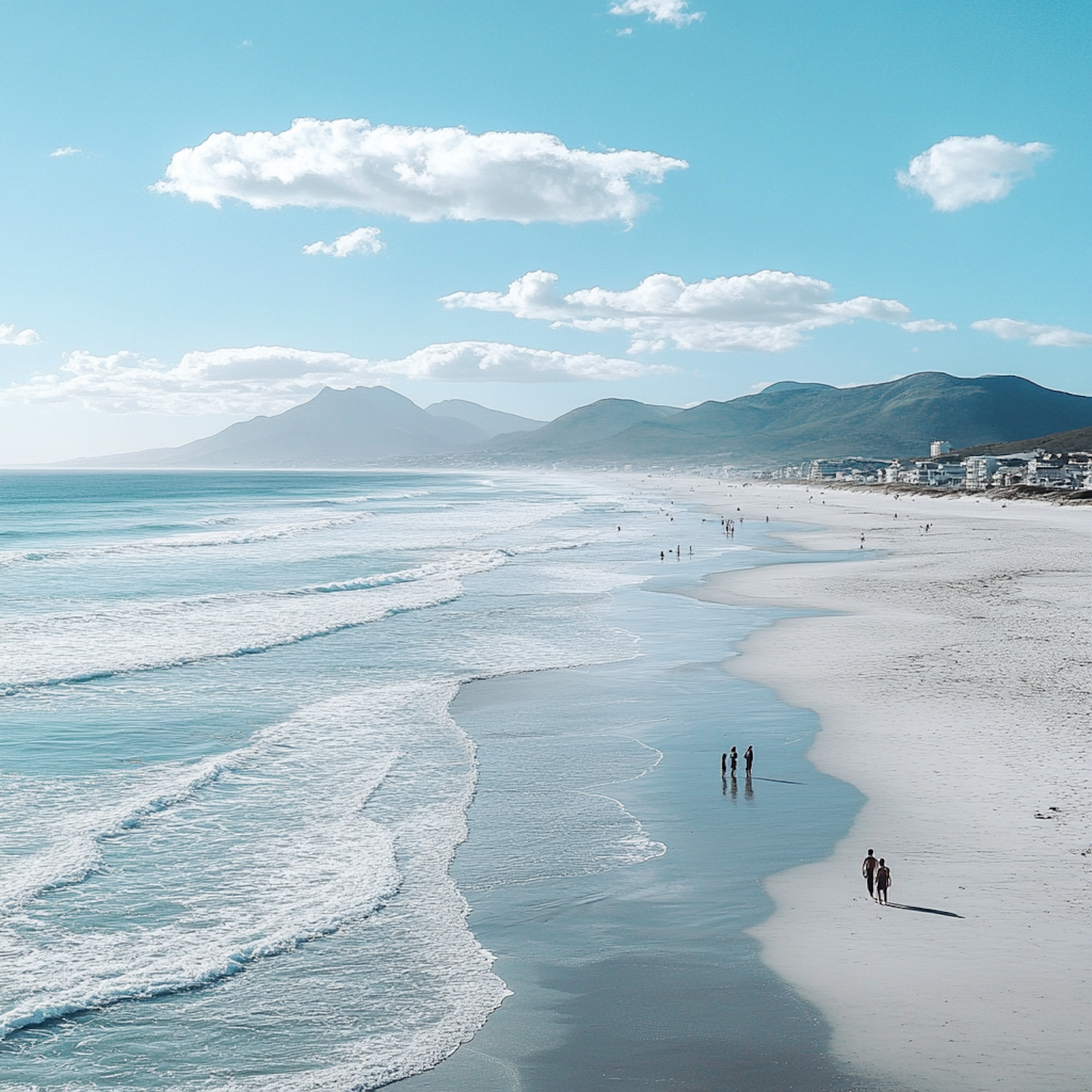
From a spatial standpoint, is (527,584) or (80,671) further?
(527,584)

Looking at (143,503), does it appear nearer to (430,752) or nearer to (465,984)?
(430,752)

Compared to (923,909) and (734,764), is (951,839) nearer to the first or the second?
(923,909)

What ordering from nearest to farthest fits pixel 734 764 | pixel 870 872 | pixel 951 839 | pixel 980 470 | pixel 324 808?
1. pixel 870 872
2. pixel 951 839
3. pixel 324 808
4. pixel 734 764
5. pixel 980 470

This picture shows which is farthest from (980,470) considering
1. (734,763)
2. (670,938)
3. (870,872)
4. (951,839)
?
(670,938)

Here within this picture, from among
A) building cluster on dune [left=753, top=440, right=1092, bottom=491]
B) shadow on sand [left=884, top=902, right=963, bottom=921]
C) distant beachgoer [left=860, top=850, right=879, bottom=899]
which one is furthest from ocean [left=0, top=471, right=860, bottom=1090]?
building cluster on dune [left=753, top=440, right=1092, bottom=491]

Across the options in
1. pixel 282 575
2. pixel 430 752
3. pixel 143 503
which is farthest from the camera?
pixel 143 503

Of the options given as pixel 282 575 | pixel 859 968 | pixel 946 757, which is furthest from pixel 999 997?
pixel 282 575

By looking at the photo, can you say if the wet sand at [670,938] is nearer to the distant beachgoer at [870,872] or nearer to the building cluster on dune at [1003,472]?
the distant beachgoer at [870,872]

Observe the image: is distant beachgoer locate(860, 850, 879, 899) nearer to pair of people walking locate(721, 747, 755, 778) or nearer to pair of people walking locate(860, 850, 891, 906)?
pair of people walking locate(860, 850, 891, 906)
